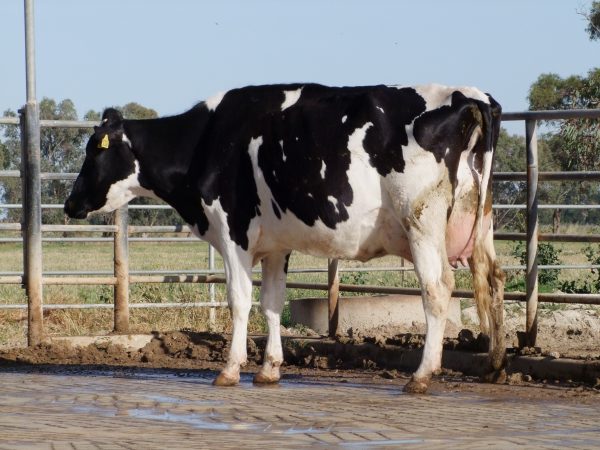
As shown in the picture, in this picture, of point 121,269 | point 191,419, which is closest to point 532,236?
point 191,419

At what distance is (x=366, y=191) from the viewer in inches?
341

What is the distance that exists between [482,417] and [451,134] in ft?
7.84

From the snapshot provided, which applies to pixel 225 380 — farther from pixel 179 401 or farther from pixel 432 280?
pixel 432 280

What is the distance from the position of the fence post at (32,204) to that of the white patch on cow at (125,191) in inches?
57.4

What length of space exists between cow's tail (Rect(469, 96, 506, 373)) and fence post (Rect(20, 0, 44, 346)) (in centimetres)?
446

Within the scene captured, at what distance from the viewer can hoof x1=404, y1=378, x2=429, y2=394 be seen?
26.8 ft

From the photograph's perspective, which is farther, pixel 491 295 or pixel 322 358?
pixel 322 358

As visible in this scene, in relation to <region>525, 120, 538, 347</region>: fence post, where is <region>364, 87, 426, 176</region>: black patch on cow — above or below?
above

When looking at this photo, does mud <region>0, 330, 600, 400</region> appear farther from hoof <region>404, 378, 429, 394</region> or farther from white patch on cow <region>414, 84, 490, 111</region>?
white patch on cow <region>414, 84, 490, 111</region>

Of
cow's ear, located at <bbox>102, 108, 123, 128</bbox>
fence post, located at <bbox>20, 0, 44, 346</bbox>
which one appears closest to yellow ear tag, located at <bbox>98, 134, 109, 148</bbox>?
cow's ear, located at <bbox>102, 108, 123, 128</bbox>

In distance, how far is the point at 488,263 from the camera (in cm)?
887

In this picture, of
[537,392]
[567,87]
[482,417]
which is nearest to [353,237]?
[537,392]

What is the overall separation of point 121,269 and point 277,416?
5.26 m

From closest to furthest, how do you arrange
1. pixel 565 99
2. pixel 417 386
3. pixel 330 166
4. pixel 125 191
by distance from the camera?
1. pixel 417 386
2. pixel 330 166
3. pixel 125 191
4. pixel 565 99
